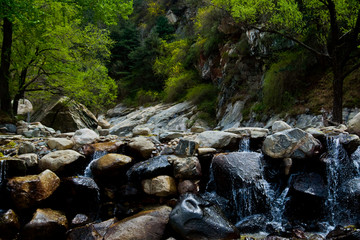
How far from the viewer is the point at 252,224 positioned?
13.8 ft

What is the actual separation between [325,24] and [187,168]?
25.3 ft

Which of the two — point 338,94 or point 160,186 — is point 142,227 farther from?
point 338,94

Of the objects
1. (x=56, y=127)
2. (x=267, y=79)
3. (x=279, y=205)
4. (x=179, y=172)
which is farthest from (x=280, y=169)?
(x=56, y=127)

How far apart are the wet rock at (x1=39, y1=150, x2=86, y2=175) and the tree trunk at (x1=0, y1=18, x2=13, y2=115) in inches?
169

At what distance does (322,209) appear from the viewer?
4270 millimetres

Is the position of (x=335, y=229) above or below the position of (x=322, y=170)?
below

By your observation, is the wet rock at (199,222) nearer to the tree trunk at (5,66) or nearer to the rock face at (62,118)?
the tree trunk at (5,66)

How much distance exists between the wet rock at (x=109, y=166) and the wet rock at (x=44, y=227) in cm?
115

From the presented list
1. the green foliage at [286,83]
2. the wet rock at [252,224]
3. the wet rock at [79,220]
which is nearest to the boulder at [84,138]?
the wet rock at [79,220]

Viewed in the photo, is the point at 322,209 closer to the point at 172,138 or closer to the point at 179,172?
the point at 179,172

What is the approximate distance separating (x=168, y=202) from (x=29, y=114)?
38.5 feet

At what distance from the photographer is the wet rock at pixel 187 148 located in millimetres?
5352

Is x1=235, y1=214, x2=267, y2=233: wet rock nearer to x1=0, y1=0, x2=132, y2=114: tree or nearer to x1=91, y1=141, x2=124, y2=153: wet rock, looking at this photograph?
x1=91, y1=141, x2=124, y2=153: wet rock

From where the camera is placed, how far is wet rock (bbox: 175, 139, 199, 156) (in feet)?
17.6
